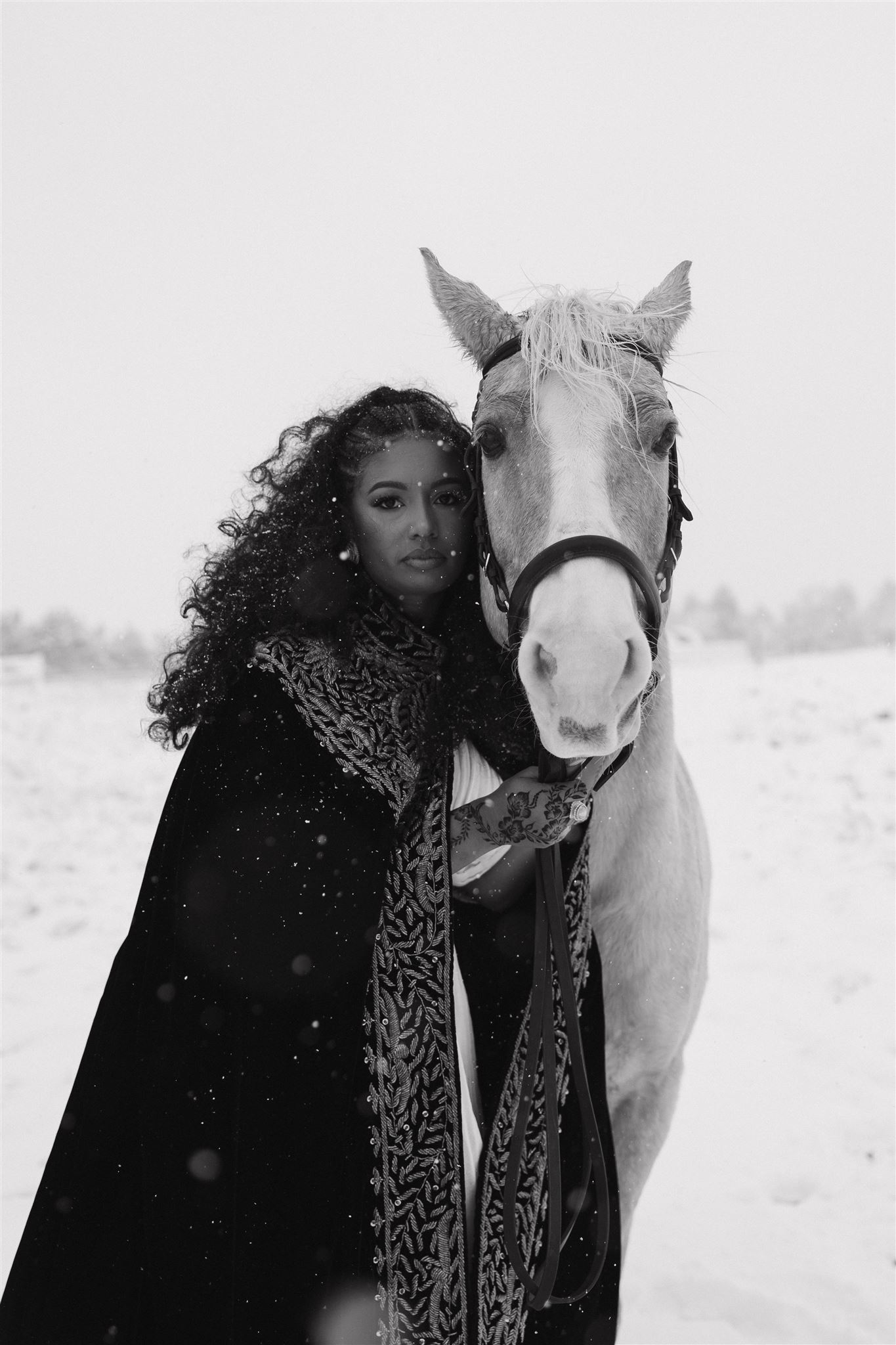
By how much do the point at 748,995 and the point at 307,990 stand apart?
13.7 feet

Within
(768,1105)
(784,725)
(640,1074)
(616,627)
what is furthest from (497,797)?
(784,725)

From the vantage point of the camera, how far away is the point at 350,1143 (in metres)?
1.80

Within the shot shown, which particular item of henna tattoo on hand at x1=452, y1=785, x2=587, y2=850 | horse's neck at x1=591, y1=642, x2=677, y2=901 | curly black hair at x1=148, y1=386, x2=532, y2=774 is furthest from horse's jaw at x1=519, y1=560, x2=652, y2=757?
horse's neck at x1=591, y1=642, x2=677, y2=901

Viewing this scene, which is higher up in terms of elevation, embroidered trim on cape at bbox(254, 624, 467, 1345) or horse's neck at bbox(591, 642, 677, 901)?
horse's neck at bbox(591, 642, 677, 901)

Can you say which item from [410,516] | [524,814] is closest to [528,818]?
[524,814]

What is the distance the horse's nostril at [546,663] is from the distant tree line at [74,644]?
15667 mm

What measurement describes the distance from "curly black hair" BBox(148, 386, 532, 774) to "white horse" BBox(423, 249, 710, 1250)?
0.48 feet

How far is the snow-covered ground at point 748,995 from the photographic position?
298cm

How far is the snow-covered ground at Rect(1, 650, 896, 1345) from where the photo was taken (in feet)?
9.79

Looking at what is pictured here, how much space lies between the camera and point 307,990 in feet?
5.78

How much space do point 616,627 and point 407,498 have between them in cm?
80

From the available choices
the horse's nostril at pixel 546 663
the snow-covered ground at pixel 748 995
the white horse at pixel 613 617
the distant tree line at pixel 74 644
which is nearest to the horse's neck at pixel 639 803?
the white horse at pixel 613 617

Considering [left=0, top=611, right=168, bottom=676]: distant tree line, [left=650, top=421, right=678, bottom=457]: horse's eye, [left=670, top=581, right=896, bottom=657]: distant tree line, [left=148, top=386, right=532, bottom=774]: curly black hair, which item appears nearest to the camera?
[left=650, top=421, right=678, bottom=457]: horse's eye

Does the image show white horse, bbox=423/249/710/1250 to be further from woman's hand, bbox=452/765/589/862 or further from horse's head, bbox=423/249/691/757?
woman's hand, bbox=452/765/589/862
